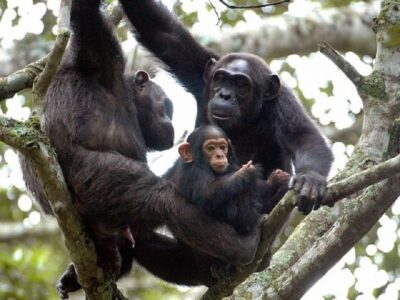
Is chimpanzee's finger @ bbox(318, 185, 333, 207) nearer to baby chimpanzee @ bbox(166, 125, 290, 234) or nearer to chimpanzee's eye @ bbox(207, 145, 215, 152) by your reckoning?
baby chimpanzee @ bbox(166, 125, 290, 234)

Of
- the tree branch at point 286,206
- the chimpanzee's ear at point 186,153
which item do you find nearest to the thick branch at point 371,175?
the tree branch at point 286,206

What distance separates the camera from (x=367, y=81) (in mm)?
7035

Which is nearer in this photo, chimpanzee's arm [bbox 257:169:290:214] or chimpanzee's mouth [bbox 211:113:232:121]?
chimpanzee's arm [bbox 257:169:290:214]

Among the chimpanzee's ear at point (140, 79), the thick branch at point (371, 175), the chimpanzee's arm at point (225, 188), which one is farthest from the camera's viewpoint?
the chimpanzee's ear at point (140, 79)

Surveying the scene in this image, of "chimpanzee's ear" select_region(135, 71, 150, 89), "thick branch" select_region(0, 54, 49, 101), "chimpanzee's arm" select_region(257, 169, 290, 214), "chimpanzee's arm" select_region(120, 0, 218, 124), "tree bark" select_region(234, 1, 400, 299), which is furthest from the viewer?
"chimpanzee's arm" select_region(120, 0, 218, 124)

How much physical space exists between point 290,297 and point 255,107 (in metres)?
2.09

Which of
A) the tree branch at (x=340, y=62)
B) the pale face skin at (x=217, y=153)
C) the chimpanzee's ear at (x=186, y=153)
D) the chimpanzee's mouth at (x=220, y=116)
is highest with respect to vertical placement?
the tree branch at (x=340, y=62)

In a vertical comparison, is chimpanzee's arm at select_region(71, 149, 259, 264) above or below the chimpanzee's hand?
below

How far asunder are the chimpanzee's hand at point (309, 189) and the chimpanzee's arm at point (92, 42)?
71.5 inches

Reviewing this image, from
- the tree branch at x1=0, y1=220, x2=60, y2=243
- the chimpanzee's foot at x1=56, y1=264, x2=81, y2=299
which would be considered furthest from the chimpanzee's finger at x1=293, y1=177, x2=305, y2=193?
the tree branch at x1=0, y1=220, x2=60, y2=243

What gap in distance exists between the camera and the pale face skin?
6.43 m

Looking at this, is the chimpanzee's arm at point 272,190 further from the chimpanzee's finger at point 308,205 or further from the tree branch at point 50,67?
the tree branch at point 50,67

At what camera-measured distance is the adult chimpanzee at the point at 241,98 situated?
23.6 feet

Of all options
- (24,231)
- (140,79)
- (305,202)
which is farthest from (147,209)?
(24,231)
